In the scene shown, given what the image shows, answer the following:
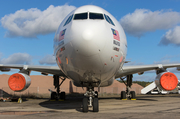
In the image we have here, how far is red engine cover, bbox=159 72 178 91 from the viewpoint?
37.2 ft

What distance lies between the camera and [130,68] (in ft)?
48.0

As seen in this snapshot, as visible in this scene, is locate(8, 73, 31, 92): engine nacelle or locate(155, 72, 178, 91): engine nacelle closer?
locate(155, 72, 178, 91): engine nacelle

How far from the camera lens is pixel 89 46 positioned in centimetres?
700

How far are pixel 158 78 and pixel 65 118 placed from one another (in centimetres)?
704

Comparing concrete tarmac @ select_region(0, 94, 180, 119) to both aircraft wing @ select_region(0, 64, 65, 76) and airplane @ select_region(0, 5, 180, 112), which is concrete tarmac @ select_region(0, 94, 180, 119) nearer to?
airplane @ select_region(0, 5, 180, 112)

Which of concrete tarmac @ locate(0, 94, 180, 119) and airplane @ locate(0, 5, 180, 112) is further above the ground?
airplane @ locate(0, 5, 180, 112)

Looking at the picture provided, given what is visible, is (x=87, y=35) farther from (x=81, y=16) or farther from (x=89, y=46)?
(x=81, y=16)

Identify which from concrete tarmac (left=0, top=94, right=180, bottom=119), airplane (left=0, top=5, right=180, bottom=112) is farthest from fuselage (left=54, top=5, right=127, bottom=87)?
concrete tarmac (left=0, top=94, right=180, bottom=119)

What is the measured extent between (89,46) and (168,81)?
6.62 metres

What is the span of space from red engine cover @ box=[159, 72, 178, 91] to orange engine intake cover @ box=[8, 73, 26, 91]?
8608mm

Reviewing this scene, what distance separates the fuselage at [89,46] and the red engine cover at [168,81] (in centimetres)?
413

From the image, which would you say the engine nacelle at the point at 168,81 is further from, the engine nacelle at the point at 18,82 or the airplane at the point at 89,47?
the engine nacelle at the point at 18,82

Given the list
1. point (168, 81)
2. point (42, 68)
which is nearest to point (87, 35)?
point (168, 81)

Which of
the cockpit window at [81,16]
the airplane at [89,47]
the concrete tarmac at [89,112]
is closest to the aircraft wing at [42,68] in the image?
the concrete tarmac at [89,112]
